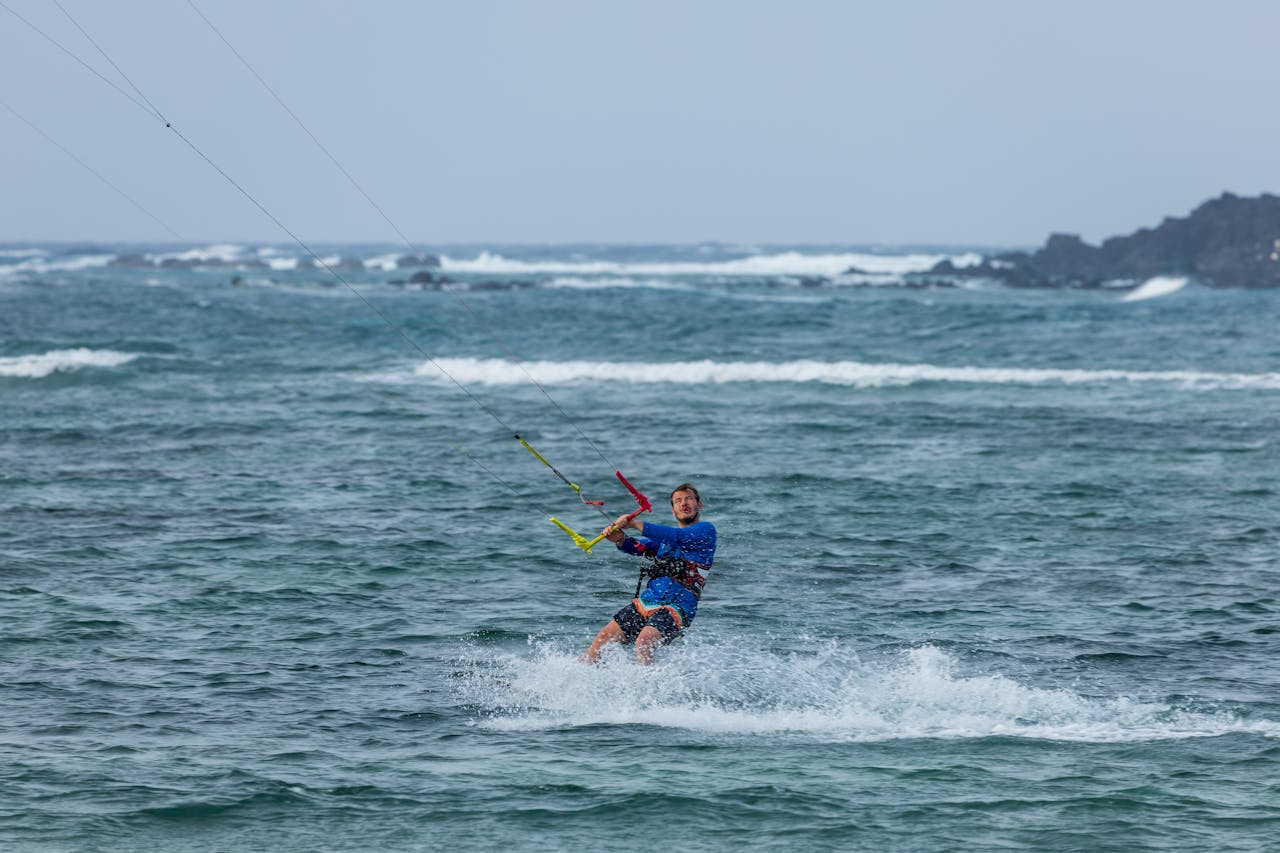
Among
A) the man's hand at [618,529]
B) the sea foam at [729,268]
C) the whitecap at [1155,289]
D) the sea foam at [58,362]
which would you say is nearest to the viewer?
the man's hand at [618,529]

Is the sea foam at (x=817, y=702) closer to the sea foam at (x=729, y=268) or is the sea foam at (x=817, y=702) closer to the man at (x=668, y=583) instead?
the man at (x=668, y=583)

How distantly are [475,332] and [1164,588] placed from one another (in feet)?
145

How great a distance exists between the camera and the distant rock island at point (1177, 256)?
338 feet

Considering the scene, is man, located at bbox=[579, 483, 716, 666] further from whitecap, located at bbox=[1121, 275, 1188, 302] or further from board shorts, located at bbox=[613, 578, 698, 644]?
whitecap, located at bbox=[1121, 275, 1188, 302]

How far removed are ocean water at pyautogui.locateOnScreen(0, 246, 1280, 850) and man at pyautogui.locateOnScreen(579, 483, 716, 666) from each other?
0.30 meters

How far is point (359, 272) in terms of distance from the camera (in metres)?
131

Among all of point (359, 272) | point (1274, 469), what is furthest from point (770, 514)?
point (359, 272)

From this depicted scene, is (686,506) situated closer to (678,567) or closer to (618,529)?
(678,567)

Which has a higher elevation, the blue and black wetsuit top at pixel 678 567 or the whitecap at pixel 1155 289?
the whitecap at pixel 1155 289

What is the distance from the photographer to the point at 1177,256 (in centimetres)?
11312

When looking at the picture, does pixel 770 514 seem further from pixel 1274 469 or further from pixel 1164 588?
pixel 1274 469

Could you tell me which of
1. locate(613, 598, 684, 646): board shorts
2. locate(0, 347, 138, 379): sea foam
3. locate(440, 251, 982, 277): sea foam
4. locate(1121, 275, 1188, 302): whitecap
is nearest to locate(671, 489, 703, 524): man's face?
locate(613, 598, 684, 646): board shorts

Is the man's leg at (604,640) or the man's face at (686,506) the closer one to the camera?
the man's face at (686,506)

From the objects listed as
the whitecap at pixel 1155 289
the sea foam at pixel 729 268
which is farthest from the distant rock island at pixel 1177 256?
the sea foam at pixel 729 268
